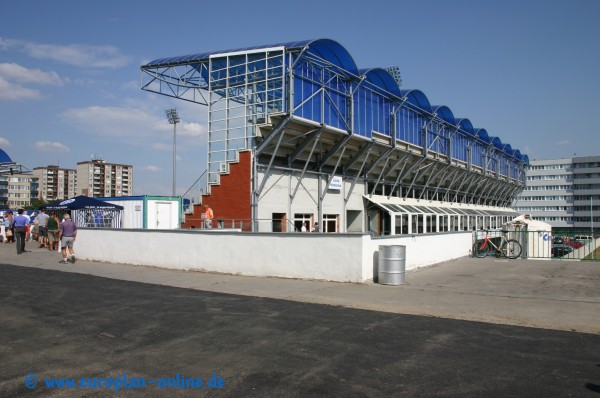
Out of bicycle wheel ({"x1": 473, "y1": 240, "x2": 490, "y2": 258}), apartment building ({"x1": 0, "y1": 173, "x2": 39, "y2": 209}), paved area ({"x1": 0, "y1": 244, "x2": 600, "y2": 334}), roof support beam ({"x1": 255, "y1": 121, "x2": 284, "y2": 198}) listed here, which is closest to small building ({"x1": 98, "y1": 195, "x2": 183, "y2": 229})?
roof support beam ({"x1": 255, "y1": 121, "x2": 284, "y2": 198})

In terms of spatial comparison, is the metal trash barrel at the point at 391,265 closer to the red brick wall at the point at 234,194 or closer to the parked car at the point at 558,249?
the red brick wall at the point at 234,194

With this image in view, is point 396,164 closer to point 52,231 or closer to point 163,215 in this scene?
point 163,215

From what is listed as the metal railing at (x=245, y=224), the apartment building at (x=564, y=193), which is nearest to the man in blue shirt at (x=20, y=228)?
the metal railing at (x=245, y=224)

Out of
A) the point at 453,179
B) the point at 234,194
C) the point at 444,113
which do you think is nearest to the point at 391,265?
the point at 234,194

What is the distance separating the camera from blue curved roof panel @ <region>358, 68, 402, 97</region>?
2853cm

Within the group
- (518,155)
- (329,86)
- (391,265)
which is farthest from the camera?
(518,155)

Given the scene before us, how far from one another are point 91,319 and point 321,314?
3774 millimetres

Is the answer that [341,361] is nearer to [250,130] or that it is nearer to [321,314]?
[321,314]

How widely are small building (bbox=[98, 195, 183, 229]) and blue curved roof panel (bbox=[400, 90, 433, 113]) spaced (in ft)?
57.8

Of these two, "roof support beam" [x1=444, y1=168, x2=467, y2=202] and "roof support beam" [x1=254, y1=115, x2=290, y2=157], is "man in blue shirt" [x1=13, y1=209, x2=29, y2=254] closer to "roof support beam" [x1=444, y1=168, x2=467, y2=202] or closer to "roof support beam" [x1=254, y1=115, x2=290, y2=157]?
"roof support beam" [x1=254, y1=115, x2=290, y2=157]

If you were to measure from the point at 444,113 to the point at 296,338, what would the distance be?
37.9 metres

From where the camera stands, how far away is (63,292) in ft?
34.0

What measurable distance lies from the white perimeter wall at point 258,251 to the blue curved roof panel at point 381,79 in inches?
538

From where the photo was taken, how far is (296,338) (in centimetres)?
666
